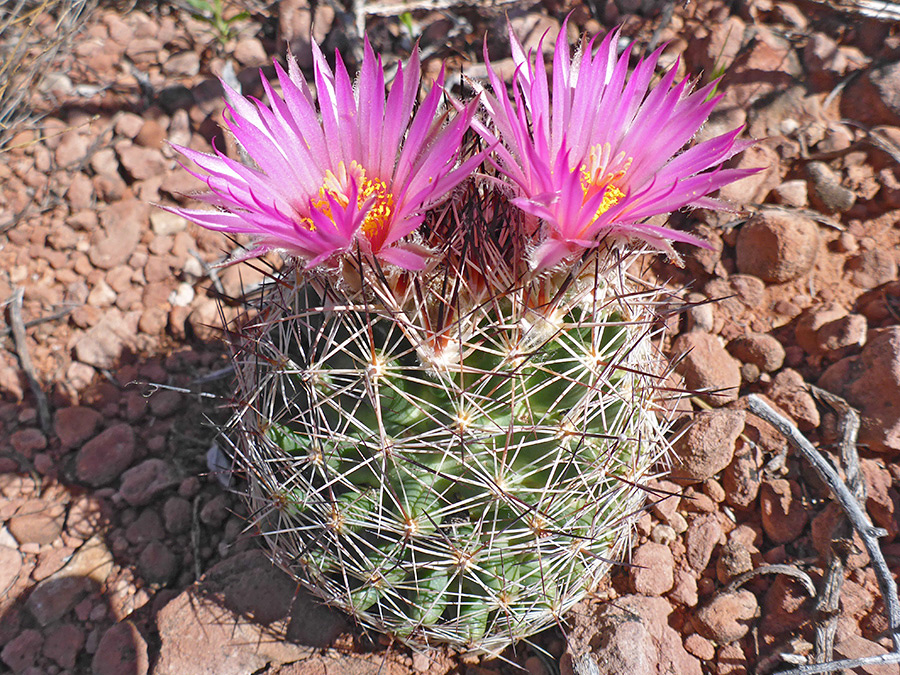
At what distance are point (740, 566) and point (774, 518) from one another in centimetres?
20

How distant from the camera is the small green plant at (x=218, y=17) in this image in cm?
319

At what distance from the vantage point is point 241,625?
1.96 metres

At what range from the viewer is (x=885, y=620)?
6.12 feet

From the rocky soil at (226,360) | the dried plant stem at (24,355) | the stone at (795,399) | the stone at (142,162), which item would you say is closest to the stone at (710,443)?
the rocky soil at (226,360)

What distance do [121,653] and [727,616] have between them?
182 centimetres

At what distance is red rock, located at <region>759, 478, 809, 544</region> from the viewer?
82.1 inches

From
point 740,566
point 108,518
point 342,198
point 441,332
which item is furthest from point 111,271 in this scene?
point 740,566

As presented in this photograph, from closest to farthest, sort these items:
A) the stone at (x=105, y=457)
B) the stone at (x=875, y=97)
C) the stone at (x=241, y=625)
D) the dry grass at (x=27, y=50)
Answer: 1. the stone at (x=241, y=625)
2. the stone at (x=105, y=457)
3. the stone at (x=875, y=97)
4. the dry grass at (x=27, y=50)

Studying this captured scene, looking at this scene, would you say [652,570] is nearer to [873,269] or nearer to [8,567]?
[873,269]

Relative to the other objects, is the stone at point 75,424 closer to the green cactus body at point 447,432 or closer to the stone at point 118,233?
the stone at point 118,233

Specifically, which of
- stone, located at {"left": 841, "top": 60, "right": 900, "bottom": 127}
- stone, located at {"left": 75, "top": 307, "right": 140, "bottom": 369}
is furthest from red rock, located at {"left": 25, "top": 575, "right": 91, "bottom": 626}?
stone, located at {"left": 841, "top": 60, "right": 900, "bottom": 127}

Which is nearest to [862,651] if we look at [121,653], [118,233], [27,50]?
[121,653]

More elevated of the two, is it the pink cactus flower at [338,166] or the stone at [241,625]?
the pink cactus flower at [338,166]

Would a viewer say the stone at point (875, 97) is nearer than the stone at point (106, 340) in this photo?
No
